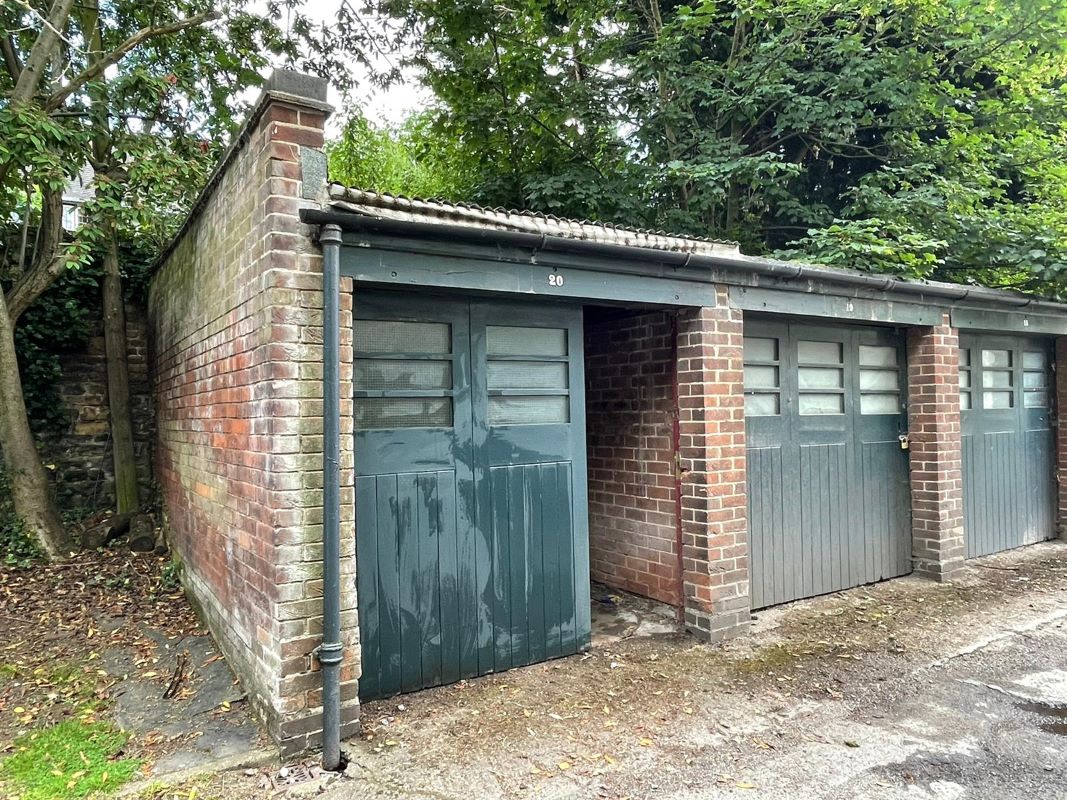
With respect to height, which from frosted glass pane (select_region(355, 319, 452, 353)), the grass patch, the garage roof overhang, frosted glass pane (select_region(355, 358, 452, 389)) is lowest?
the grass patch

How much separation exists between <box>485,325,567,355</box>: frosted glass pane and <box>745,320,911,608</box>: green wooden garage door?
1.72 m

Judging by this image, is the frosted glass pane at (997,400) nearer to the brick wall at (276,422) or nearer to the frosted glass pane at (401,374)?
the frosted glass pane at (401,374)

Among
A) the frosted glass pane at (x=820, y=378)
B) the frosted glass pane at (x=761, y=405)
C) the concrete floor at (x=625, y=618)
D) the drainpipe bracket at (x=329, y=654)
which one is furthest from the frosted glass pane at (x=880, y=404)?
the drainpipe bracket at (x=329, y=654)

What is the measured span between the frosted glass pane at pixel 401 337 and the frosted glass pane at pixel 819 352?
320 centimetres

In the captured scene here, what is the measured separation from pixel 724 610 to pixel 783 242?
248 inches

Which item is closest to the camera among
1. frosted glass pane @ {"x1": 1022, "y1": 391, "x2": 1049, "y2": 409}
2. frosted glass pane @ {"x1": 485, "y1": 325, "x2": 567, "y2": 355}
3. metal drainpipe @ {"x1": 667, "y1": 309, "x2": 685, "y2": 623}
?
frosted glass pane @ {"x1": 485, "y1": 325, "x2": 567, "y2": 355}

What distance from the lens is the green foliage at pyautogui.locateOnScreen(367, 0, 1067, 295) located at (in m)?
7.17

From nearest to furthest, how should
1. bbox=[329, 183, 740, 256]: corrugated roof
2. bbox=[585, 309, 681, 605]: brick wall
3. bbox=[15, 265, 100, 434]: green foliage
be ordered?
bbox=[329, 183, 740, 256]: corrugated roof < bbox=[585, 309, 681, 605]: brick wall < bbox=[15, 265, 100, 434]: green foliage

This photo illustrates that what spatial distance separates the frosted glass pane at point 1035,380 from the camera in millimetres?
7496

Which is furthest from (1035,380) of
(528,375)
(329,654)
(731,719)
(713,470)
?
(329,654)

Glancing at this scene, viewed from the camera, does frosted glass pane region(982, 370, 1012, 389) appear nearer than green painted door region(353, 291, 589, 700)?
No

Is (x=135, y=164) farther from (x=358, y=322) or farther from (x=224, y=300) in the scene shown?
(x=358, y=322)

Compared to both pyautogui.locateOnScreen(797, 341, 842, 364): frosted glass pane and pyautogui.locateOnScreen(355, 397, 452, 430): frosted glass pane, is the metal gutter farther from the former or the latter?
pyautogui.locateOnScreen(355, 397, 452, 430): frosted glass pane

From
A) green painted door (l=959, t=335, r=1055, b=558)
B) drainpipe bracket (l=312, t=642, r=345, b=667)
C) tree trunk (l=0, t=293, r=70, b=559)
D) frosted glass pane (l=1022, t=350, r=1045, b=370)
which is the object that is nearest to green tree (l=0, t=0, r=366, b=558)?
tree trunk (l=0, t=293, r=70, b=559)
